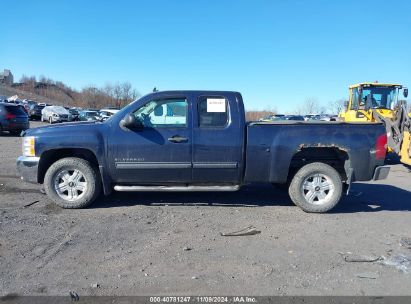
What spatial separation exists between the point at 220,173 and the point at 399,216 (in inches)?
126

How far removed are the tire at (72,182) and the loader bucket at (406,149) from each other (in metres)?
9.68

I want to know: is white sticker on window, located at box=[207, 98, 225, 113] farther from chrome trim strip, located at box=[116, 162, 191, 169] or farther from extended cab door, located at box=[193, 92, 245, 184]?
chrome trim strip, located at box=[116, 162, 191, 169]

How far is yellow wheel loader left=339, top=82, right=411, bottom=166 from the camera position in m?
12.5

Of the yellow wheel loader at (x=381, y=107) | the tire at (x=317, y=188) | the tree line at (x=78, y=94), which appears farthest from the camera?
the tree line at (x=78, y=94)

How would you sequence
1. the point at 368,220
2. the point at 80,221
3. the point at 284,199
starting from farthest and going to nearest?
the point at 284,199 < the point at 368,220 < the point at 80,221

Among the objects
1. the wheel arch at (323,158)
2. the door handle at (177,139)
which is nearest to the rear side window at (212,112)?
the door handle at (177,139)

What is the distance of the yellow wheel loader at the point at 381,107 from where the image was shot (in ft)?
41.2

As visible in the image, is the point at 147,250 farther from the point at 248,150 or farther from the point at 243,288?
the point at 248,150

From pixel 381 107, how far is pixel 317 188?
10.8 meters

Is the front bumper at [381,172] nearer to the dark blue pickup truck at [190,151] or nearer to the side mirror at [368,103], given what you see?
the dark blue pickup truck at [190,151]

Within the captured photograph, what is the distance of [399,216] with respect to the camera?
6.42 meters

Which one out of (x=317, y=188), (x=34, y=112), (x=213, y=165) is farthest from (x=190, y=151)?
(x=34, y=112)

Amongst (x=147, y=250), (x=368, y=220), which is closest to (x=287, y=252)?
(x=147, y=250)

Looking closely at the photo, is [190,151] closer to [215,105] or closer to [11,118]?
[215,105]
